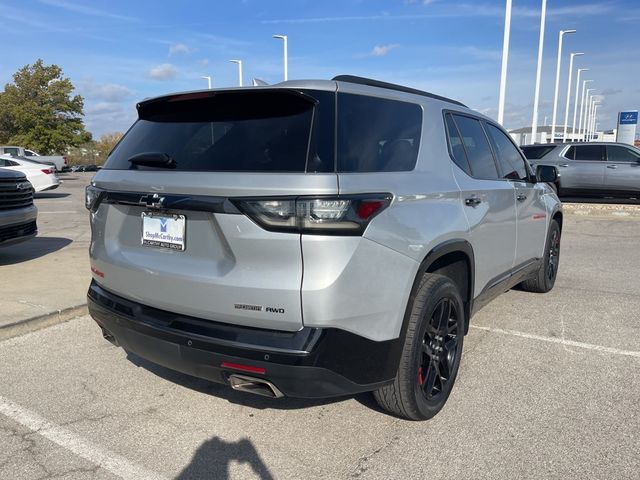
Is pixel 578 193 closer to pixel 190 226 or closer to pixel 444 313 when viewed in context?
pixel 444 313

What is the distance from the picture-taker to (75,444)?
2.85 metres

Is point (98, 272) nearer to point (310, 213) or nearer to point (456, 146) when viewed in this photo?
point (310, 213)

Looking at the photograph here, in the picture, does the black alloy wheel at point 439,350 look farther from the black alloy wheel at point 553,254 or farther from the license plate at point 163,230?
the black alloy wheel at point 553,254

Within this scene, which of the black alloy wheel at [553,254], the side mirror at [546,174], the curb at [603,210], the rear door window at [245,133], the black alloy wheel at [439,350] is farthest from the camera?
the curb at [603,210]

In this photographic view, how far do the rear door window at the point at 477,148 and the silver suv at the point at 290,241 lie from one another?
438 mm

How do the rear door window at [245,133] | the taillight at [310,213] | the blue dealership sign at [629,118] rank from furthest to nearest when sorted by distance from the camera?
1. the blue dealership sign at [629,118]
2. the rear door window at [245,133]
3. the taillight at [310,213]

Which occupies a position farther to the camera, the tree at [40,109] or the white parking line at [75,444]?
the tree at [40,109]

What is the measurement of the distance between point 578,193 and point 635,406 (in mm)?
12959

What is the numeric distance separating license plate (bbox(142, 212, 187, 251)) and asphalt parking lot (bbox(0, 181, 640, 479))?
110cm

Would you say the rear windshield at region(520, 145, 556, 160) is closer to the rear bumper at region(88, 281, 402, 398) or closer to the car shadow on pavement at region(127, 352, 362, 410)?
the car shadow on pavement at region(127, 352, 362, 410)

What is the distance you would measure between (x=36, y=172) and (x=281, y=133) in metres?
Result: 18.7

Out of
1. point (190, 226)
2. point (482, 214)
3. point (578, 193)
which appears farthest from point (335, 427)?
point (578, 193)

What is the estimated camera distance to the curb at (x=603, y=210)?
1300 cm

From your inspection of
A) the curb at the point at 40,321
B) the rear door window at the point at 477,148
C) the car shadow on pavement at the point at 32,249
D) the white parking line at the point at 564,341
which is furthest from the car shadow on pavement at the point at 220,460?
the car shadow on pavement at the point at 32,249
